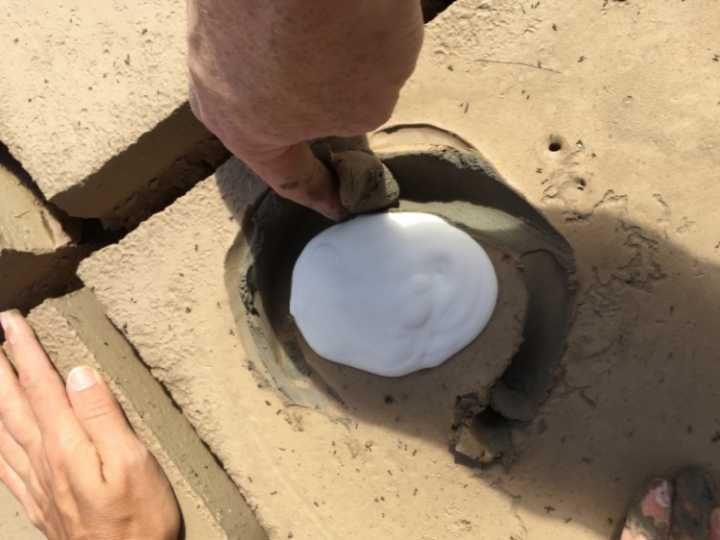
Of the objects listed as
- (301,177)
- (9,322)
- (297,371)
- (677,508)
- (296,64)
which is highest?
(296,64)

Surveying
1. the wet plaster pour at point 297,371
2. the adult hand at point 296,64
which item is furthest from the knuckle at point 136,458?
the adult hand at point 296,64

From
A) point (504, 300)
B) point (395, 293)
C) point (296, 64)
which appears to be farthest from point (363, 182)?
point (296, 64)

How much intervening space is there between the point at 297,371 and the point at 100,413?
15.6 inches

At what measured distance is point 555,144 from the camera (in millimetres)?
1181

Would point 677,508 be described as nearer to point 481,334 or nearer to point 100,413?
point 481,334

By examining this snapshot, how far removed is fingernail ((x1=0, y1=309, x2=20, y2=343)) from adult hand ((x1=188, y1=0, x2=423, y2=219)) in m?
0.93

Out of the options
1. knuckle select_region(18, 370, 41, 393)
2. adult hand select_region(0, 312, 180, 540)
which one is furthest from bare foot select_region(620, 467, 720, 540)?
knuckle select_region(18, 370, 41, 393)

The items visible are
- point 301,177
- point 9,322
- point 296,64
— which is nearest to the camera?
point 296,64

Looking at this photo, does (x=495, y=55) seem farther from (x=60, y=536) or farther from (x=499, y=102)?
(x=60, y=536)

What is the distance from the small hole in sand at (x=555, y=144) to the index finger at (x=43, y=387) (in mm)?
1076

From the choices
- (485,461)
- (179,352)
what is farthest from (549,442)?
(179,352)

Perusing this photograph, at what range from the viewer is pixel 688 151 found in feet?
3.71

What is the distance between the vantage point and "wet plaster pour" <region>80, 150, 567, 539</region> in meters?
1.17

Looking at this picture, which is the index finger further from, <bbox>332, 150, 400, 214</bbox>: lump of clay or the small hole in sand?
the small hole in sand
